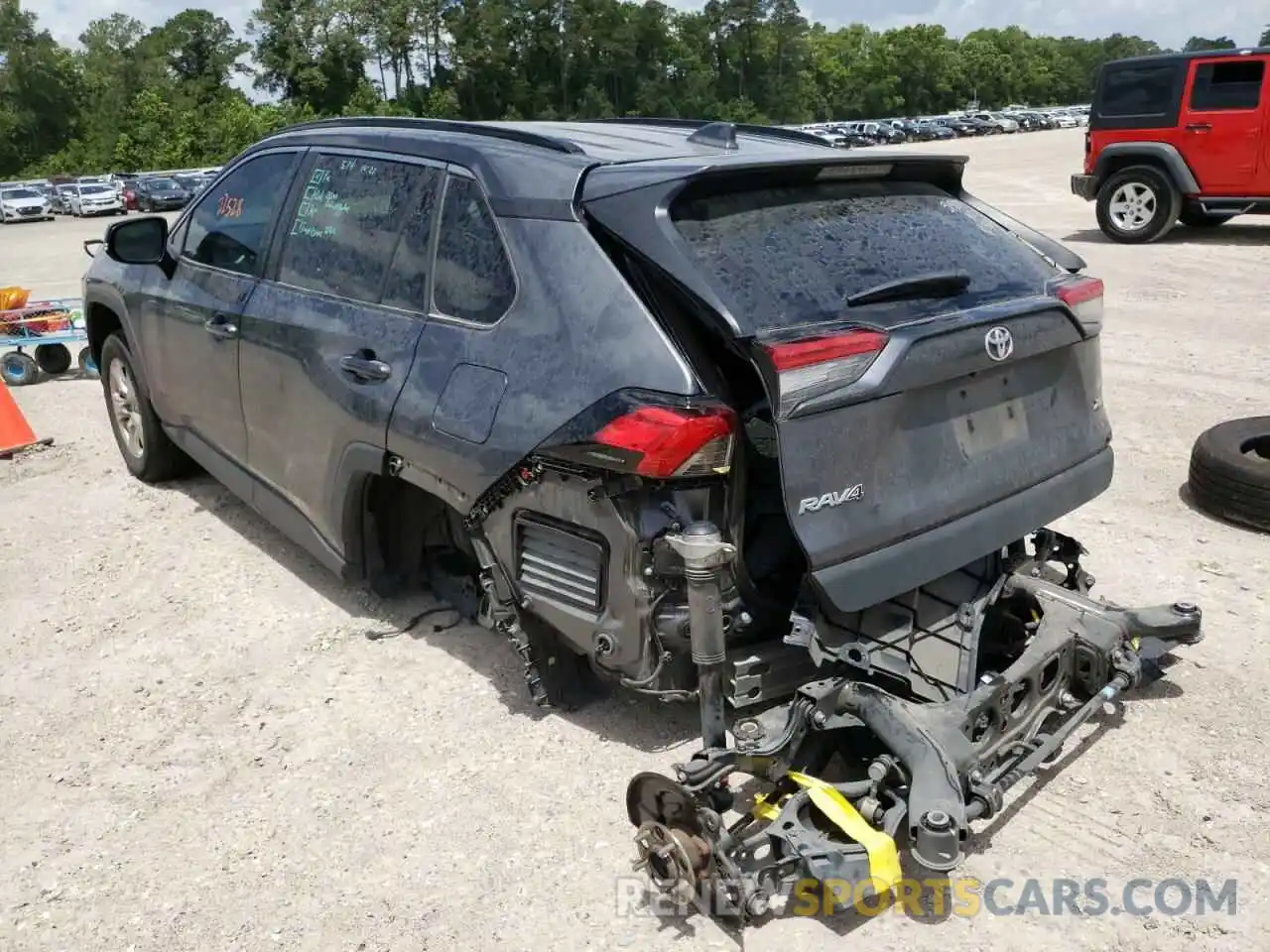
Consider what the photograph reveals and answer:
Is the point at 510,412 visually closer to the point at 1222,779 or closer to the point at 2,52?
the point at 1222,779

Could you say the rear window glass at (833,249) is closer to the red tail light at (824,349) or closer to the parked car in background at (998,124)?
the red tail light at (824,349)

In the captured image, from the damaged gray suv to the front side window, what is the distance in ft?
1.97

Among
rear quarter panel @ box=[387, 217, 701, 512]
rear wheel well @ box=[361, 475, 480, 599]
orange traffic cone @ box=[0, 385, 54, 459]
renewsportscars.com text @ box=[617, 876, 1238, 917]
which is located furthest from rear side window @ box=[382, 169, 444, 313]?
orange traffic cone @ box=[0, 385, 54, 459]

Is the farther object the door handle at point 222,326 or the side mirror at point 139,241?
the side mirror at point 139,241

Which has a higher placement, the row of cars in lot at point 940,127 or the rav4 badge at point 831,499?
the rav4 badge at point 831,499

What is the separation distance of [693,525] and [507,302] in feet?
3.15

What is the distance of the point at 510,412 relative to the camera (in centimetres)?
324

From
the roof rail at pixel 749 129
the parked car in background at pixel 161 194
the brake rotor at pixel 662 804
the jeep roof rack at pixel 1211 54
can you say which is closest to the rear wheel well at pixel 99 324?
the roof rail at pixel 749 129

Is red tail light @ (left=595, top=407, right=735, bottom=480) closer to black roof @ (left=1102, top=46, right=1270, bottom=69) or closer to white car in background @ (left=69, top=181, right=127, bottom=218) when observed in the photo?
black roof @ (left=1102, top=46, right=1270, bottom=69)

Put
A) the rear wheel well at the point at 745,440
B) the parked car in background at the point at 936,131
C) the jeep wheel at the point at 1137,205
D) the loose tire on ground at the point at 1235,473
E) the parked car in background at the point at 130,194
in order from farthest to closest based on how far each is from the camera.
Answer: the parked car in background at the point at 936,131 < the parked car in background at the point at 130,194 < the jeep wheel at the point at 1137,205 < the loose tire on ground at the point at 1235,473 < the rear wheel well at the point at 745,440

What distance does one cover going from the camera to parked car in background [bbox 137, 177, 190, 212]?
36344 mm

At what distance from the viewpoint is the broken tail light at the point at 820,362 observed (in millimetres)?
2807

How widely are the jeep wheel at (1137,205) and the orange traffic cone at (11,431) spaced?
12575 mm

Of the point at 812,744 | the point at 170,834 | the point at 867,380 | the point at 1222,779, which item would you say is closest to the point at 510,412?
the point at 867,380
